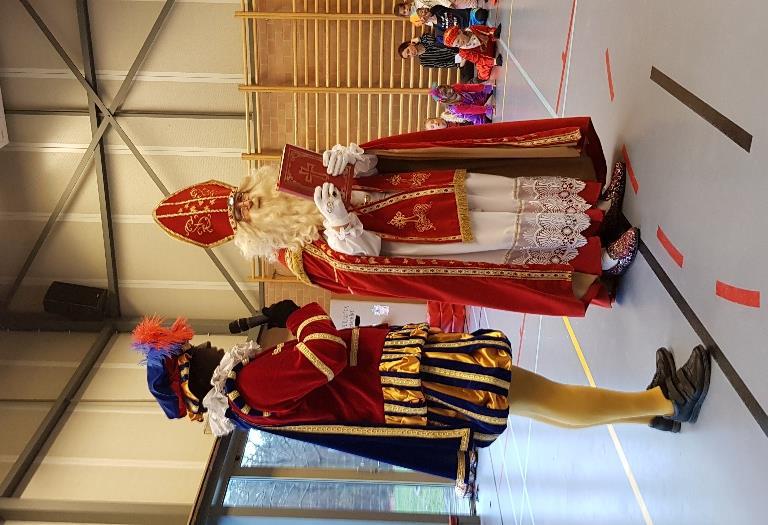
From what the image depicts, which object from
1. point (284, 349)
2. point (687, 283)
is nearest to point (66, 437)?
point (284, 349)

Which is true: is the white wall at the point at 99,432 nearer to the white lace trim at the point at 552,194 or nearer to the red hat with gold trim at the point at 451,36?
the red hat with gold trim at the point at 451,36

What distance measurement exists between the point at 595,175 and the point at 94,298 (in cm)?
475

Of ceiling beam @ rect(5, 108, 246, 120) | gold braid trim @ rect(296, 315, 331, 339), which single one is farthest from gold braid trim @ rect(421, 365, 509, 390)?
ceiling beam @ rect(5, 108, 246, 120)

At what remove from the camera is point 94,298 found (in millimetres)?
5887

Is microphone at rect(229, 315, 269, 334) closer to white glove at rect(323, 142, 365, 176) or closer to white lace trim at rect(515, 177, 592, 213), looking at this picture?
white glove at rect(323, 142, 365, 176)

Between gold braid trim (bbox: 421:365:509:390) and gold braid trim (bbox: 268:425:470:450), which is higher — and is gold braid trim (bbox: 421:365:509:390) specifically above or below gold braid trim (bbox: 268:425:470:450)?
above

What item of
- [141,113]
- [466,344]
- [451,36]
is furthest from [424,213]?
[141,113]

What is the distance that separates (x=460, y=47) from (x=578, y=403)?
335cm

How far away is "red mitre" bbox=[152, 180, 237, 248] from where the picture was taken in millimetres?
2332

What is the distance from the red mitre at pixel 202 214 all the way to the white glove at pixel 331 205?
1.12 feet

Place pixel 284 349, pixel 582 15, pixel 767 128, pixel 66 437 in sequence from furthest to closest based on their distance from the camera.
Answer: pixel 66 437 → pixel 582 15 → pixel 284 349 → pixel 767 128

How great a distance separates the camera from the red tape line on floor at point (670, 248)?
1859 mm

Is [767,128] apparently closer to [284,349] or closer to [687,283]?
[687,283]

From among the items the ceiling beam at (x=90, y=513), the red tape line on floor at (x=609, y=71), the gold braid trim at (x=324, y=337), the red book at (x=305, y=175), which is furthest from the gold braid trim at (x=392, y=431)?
the ceiling beam at (x=90, y=513)
